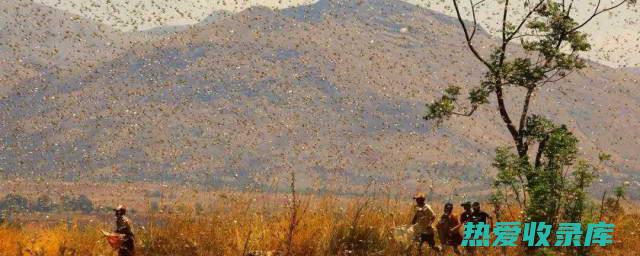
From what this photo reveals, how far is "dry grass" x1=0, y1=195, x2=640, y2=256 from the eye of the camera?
938 centimetres

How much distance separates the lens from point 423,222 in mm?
12062

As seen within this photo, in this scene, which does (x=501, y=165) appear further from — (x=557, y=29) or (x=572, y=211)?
(x=557, y=29)

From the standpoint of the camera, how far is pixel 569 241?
11.5 meters

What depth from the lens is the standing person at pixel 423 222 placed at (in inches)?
466

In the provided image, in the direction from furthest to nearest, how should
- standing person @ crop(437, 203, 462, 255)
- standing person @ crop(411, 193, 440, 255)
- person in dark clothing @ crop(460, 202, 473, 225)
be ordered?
person in dark clothing @ crop(460, 202, 473, 225), standing person @ crop(437, 203, 462, 255), standing person @ crop(411, 193, 440, 255)

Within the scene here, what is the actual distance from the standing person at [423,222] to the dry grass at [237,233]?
1.82ft

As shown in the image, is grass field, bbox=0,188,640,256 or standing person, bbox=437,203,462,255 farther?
standing person, bbox=437,203,462,255

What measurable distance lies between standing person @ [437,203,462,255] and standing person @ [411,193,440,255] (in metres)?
0.27

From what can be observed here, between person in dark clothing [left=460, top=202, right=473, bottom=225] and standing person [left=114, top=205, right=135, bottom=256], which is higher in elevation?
person in dark clothing [left=460, top=202, right=473, bottom=225]

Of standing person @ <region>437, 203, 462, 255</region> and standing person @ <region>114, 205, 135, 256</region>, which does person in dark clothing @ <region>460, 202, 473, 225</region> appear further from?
standing person @ <region>114, 205, 135, 256</region>

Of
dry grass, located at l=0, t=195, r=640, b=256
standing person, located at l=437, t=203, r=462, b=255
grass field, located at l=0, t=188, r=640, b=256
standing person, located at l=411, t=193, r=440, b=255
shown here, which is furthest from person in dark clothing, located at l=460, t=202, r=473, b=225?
dry grass, located at l=0, t=195, r=640, b=256

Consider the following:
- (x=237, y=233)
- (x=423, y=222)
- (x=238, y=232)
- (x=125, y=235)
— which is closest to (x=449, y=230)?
(x=423, y=222)

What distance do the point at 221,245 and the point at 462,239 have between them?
524 cm

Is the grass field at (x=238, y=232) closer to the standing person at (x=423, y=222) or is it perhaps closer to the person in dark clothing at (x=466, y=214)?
the standing person at (x=423, y=222)
